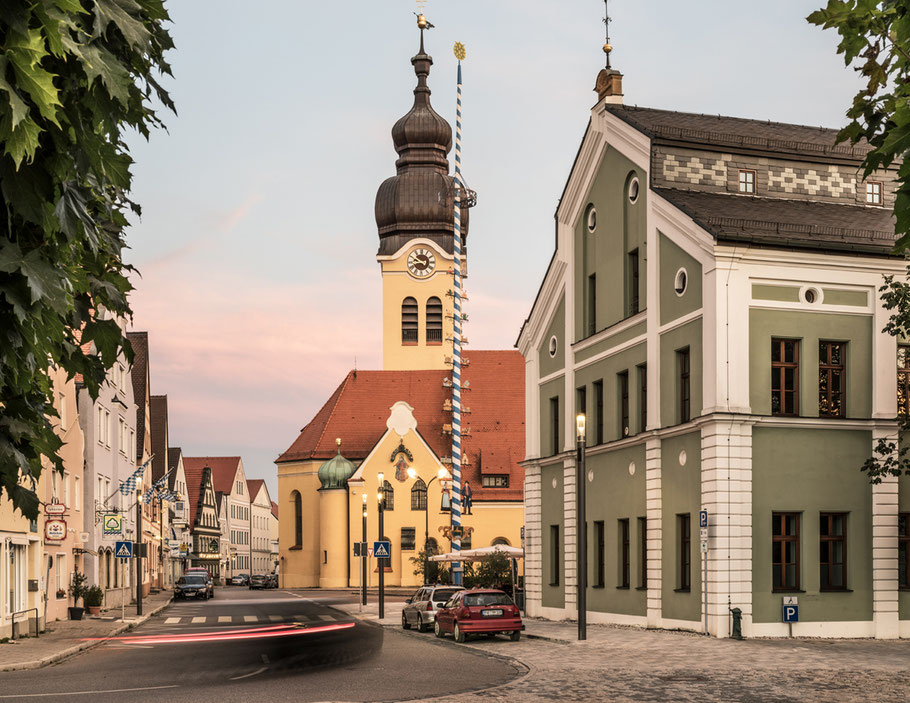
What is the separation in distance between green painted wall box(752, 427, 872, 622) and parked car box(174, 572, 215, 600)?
46.3 m

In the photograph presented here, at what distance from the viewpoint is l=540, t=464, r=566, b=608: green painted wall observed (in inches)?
1522

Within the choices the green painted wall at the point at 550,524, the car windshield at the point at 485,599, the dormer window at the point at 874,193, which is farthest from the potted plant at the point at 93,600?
the dormer window at the point at 874,193

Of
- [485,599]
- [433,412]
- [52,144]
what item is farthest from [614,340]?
[433,412]

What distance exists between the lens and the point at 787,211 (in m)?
31.9

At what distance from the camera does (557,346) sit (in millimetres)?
40000

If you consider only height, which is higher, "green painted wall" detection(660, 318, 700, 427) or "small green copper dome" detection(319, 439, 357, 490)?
"green painted wall" detection(660, 318, 700, 427)

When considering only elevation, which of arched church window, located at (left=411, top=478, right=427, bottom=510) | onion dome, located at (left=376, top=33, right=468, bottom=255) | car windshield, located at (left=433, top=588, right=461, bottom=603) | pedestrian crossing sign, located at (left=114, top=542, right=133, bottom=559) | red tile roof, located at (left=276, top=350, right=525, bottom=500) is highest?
onion dome, located at (left=376, top=33, right=468, bottom=255)

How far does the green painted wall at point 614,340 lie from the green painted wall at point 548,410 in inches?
65.1

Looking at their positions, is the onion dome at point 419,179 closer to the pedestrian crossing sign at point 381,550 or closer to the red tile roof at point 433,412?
the red tile roof at point 433,412

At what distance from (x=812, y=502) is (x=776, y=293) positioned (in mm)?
4891

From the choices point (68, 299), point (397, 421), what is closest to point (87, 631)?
point (68, 299)

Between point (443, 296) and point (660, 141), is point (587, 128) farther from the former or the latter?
point (443, 296)

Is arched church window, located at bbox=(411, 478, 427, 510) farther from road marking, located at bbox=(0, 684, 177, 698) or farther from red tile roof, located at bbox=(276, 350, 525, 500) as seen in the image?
road marking, located at bbox=(0, 684, 177, 698)

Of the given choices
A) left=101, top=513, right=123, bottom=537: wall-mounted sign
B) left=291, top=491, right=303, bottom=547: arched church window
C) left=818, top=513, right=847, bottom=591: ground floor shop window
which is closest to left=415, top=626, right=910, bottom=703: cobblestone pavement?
left=818, top=513, right=847, bottom=591: ground floor shop window
